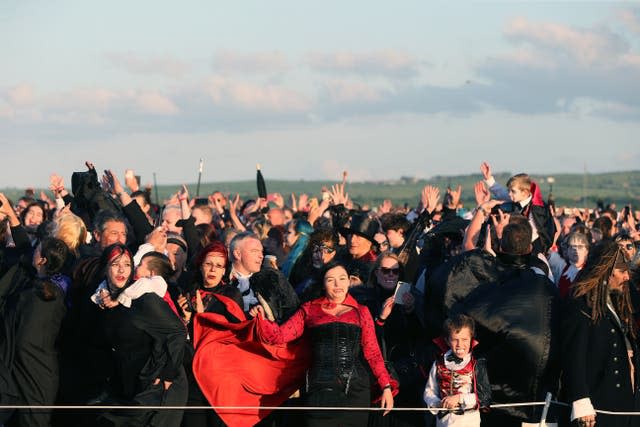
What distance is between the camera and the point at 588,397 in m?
8.57

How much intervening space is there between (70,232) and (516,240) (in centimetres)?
409

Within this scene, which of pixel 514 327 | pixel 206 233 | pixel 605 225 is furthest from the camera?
pixel 605 225

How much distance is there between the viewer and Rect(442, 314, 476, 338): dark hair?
875cm

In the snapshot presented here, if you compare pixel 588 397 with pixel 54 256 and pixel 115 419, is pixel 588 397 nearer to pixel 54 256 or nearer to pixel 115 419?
pixel 115 419

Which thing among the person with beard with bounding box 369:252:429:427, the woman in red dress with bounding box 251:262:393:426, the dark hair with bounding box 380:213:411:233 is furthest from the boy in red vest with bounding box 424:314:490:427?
the dark hair with bounding box 380:213:411:233

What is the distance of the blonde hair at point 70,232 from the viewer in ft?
35.4

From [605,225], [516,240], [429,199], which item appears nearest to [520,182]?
[429,199]

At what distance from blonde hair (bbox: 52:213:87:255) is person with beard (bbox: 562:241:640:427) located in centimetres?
453

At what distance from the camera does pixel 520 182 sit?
37.7ft

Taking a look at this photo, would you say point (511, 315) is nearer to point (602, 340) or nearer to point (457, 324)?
point (457, 324)

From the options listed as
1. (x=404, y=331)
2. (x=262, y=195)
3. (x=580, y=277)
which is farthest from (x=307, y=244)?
(x=262, y=195)

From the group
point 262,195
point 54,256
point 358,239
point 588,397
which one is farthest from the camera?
point 262,195

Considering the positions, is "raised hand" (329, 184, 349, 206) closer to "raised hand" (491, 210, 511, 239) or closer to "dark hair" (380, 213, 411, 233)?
"dark hair" (380, 213, 411, 233)

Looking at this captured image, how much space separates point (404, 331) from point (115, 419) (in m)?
2.52
